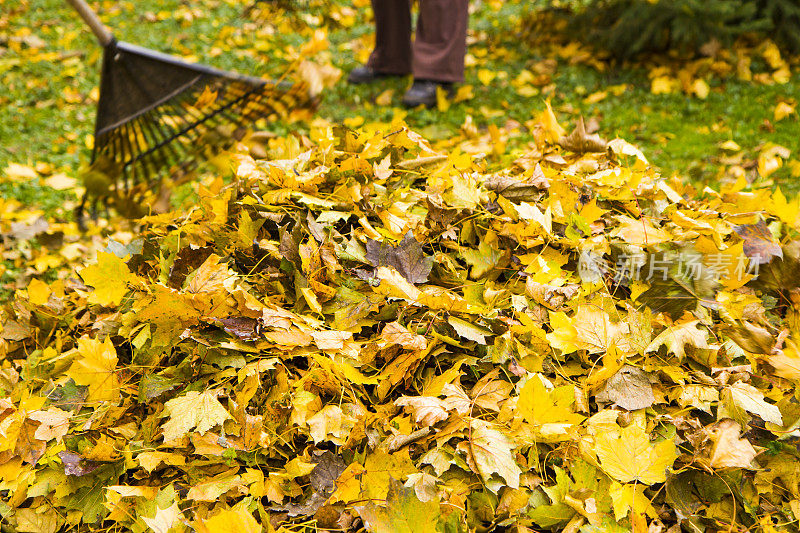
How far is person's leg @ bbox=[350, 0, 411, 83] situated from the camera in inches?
129

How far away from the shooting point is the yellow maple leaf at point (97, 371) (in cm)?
107

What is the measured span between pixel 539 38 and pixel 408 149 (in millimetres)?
2536

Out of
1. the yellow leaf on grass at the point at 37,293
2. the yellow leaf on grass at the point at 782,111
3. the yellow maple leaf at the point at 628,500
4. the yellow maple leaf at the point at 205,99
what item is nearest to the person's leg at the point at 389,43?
the yellow maple leaf at the point at 205,99

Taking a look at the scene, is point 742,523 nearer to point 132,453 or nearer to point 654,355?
point 654,355

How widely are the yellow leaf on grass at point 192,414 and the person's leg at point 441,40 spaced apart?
234 cm

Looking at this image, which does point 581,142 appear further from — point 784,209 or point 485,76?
point 485,76

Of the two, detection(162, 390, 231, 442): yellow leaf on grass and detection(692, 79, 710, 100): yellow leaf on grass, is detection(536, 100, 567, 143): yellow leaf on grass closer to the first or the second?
detection(162, 390, 231, 442): yellow leaf on grass

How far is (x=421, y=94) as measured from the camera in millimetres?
2939

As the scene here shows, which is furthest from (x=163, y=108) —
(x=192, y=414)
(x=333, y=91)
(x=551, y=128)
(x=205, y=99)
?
(x=192, y=414)

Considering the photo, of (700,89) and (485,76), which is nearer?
(700,89)

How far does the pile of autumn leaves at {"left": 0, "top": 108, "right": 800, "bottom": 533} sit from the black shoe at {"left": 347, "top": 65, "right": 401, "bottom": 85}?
2.15 m

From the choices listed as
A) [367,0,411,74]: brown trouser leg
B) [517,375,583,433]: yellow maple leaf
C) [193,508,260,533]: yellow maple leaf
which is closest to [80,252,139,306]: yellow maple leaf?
[193,508,260,533]: yellow maple leaf

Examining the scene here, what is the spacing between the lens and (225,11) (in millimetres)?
4465

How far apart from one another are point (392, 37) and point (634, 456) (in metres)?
2.91
